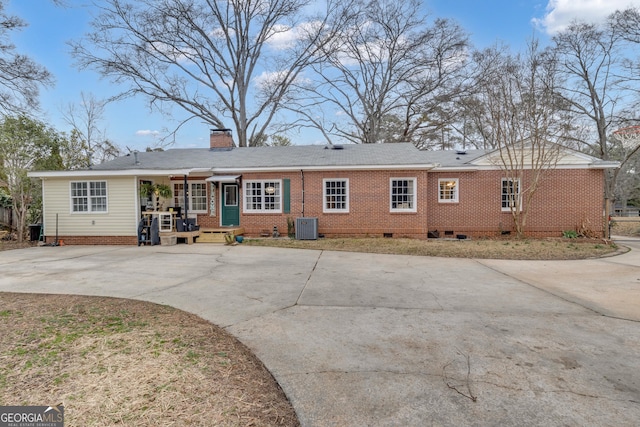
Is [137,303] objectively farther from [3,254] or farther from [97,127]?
[97,127]

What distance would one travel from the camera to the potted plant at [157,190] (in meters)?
12.7

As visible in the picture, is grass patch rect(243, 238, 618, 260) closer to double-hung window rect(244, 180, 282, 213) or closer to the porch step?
the porch step

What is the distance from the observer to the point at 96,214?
12484mm

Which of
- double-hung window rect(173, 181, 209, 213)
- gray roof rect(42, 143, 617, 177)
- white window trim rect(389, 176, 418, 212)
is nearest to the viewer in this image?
gray roof rect(42, 143, 617, 177)

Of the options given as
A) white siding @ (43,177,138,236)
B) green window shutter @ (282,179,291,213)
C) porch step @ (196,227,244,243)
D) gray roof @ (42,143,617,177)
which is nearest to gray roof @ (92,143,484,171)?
gray roof @ (42,143,617,177)

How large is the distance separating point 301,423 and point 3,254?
12710mm

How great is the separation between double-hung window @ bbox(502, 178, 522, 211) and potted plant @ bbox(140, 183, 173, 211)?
46.4 ft

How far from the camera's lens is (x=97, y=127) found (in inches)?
856

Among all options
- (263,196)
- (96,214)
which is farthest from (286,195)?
(96,214)

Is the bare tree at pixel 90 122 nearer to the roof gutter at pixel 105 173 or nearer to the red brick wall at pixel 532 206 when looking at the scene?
the roof gutter at pixel 105 173

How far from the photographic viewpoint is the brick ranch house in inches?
493

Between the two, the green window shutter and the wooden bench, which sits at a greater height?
the green window shutter

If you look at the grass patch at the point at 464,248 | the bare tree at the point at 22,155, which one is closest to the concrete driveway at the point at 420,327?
the grass patch at the point at 464,248

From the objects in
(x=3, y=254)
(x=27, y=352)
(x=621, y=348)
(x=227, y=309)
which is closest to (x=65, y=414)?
(x=27, y=352)
